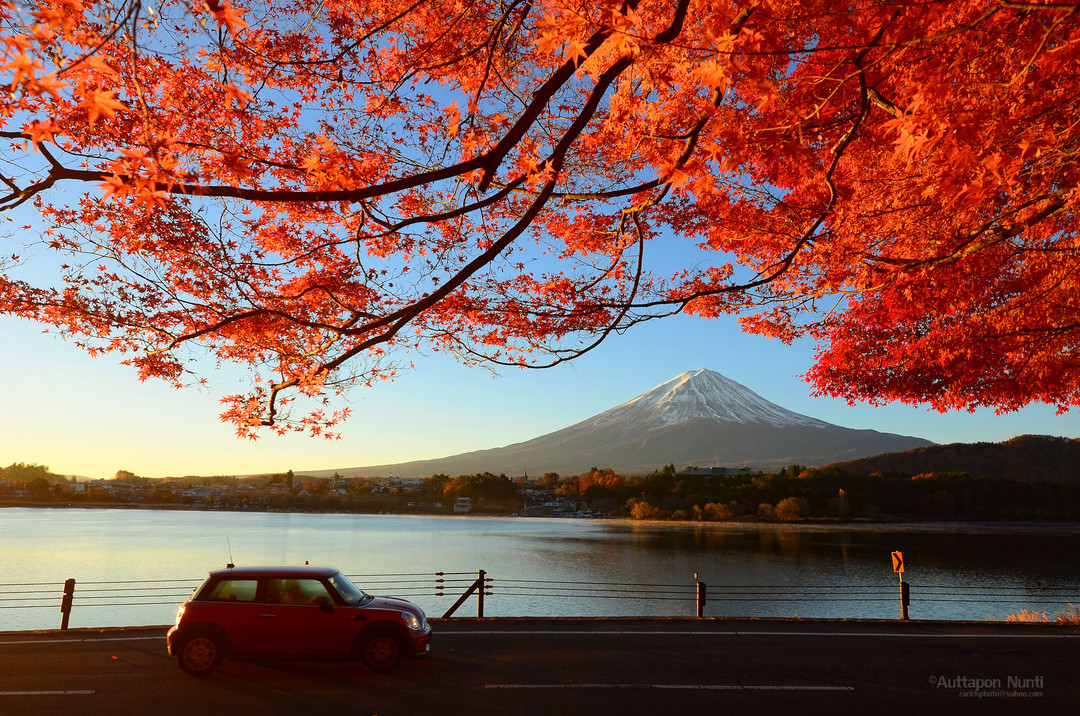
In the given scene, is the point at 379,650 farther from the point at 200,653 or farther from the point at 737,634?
the point at 737,634

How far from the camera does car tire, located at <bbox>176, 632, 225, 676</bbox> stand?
753 centimetres

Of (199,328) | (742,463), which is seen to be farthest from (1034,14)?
(742,463)

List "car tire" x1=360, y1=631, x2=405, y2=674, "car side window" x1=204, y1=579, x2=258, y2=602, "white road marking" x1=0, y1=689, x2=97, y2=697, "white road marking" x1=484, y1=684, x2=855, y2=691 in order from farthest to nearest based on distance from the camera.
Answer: "car side window" x1=204, y1=579, x2=258, y2=602
"car tire" x1=360, y1=631, x2=405, y2=674
"white road marking" x1=484, y1=684, x2=855, y2=691
"white road marking" x1=0, y1=689, x2=97, y2=697

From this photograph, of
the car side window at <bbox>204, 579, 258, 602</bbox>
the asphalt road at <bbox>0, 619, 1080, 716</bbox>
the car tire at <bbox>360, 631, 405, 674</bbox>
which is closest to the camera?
the asphalt road at <bbox>0, 619, 1080, 716</bbox>

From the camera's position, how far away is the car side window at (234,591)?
780 cm

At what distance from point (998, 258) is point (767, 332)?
3009 millimetres

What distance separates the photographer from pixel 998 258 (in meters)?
7.59

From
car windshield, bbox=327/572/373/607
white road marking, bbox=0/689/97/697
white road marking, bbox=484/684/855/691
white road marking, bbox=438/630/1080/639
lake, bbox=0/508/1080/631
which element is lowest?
lake, bbox=0/508/1080/631

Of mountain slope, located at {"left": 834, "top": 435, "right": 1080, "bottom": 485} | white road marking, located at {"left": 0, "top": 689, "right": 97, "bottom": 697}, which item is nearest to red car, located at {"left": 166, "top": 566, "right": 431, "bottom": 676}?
white road marking, located at {"left": 0, "top": 689, "right": 97, "bottom": 697}

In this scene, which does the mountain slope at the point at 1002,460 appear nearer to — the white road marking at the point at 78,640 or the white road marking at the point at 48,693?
the white road marking at the point at 78,640

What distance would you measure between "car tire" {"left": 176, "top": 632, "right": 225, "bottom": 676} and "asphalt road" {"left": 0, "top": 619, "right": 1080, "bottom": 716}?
174 mm

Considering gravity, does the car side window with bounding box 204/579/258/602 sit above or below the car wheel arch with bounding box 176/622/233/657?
above

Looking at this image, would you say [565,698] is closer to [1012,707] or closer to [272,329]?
[1012,707]

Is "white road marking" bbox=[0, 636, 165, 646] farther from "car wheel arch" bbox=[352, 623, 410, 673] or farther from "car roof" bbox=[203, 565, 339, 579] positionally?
"car wheel arch" bbox=[352, 623, 410, 673]
